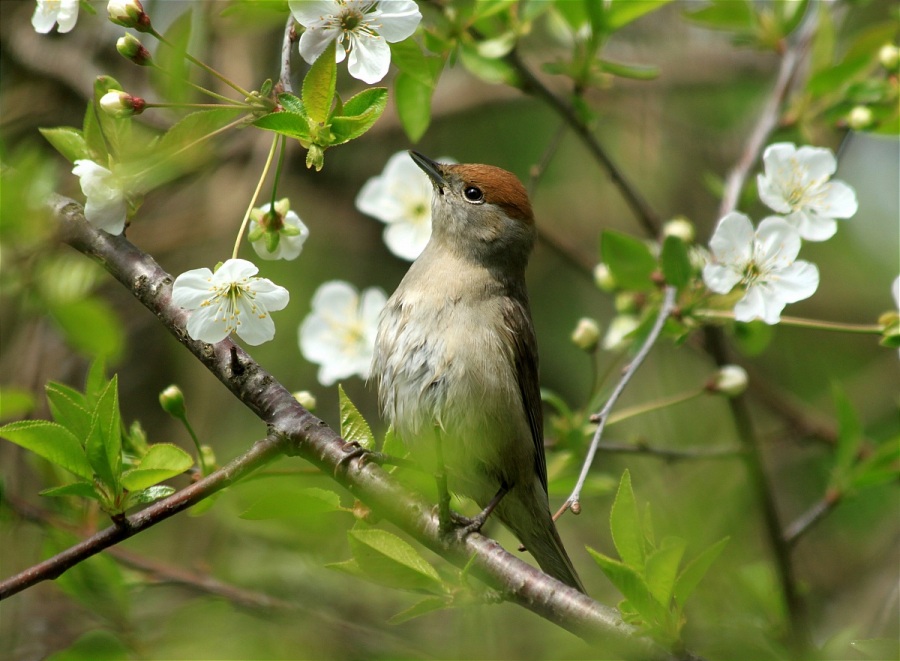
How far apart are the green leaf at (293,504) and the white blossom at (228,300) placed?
502 millimetres

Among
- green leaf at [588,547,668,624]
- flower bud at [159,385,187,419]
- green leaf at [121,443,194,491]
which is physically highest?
green leaf at [588,547,668,624]

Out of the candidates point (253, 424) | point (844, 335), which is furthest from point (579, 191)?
point (253, 424)

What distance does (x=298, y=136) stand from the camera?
2297 millimetres

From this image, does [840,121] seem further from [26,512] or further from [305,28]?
[26,512]

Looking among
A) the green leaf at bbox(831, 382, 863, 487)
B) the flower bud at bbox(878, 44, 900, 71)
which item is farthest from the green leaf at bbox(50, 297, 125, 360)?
the flower bud at bbox(878, 44, 900, 71)

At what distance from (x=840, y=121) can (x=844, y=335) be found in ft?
12.5

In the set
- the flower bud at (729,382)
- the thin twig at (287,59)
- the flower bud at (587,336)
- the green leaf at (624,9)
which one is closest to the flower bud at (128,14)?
the thin twig at (287,59)

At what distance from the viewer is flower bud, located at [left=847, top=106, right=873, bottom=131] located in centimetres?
385

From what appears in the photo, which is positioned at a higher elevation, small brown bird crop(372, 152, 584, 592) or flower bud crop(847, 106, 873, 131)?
flower bud crop(847, 106, 873, 131)

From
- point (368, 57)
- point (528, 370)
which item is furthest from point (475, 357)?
point (368, 57)

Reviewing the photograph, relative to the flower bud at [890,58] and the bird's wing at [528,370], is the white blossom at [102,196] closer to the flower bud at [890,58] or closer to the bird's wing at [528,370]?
the bird's wing at [528,370]

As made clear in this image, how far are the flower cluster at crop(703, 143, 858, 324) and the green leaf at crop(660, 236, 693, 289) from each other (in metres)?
0.07

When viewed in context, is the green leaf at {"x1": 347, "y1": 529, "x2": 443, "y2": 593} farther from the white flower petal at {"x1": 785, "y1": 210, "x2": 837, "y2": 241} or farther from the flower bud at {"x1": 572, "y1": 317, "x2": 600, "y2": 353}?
the white flower petal at {"x1": 785, "y1": 210, "x2": 837, "y2": 241}

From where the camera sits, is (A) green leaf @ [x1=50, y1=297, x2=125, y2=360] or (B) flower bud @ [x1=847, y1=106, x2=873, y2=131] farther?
(B) flower bud @ [x1=847, y1=106, x2=873, y2=131]
